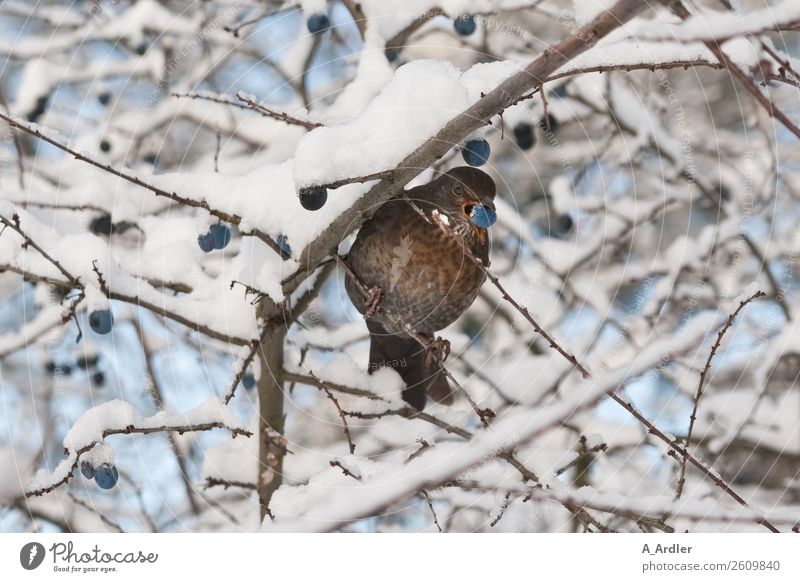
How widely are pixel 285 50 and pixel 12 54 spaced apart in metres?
1.38

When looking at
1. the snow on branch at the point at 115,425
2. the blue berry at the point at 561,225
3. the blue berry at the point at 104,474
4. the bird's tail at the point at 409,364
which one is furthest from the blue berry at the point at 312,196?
the blue berry at the point at 561,225

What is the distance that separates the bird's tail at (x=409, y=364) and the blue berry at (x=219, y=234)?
958 millimetres

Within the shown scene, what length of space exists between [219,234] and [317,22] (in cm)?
→ 118

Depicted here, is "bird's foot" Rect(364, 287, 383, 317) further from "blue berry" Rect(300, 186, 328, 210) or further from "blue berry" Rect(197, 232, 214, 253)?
"blue berry" Rect(300, 186, 328, 210)

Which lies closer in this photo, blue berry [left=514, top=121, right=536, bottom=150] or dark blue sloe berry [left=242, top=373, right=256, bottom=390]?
dark blue sloe berry [left=242, top=373, right=256, bottom=390]

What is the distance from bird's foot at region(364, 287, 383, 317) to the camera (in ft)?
10.0

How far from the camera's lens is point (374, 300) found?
306 cm

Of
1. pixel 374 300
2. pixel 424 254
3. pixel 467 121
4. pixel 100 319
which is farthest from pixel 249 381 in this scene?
pixel 467 121

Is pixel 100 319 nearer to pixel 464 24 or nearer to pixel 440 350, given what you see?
pixel 440 350

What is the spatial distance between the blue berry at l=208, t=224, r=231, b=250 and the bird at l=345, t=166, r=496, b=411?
0.57 m

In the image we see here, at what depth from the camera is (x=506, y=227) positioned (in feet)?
13.3

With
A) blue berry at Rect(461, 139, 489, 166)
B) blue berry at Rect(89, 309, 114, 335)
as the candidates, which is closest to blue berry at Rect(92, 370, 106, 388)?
blue berry at Rect(89, 309, 114, 335)

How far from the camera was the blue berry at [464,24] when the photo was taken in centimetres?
327
